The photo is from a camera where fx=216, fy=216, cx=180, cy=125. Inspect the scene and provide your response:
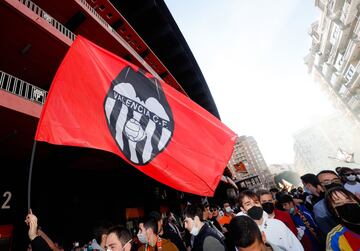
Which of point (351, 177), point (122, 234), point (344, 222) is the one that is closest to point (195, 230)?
point (122, 234)

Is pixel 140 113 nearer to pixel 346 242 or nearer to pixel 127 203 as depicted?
pixel 346 242

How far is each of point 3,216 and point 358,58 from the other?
36331mm

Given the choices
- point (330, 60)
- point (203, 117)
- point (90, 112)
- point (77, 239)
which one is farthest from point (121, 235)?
point (330, 60)

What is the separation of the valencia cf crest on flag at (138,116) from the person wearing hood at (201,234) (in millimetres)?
1013

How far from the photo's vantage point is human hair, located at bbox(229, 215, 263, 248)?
58.5 inches

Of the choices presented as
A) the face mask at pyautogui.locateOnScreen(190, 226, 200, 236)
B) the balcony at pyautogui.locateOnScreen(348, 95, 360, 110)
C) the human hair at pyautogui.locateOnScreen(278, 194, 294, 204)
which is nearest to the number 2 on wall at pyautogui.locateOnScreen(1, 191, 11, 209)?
the face mask at pyautogui.locateOnScreen(190, 226, 200, 236)

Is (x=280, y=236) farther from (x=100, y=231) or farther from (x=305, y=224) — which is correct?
(x=100, y=231)

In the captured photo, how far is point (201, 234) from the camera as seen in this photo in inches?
100.0

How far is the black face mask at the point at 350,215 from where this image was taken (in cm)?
194

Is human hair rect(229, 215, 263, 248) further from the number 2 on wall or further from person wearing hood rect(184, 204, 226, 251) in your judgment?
the number 2 on wall

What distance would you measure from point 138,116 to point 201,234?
163 centimetres

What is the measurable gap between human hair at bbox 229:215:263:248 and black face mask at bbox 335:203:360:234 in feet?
3.50

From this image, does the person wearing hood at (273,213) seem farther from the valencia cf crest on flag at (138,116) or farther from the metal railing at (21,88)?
the metal railing at (21,88)

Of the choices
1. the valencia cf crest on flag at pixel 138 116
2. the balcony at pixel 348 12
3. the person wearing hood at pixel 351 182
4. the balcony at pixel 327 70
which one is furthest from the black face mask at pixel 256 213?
the balcony at pixel 327 70
